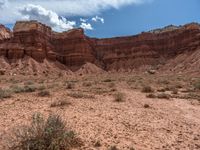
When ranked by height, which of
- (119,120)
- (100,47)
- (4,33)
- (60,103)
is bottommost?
(119,120)

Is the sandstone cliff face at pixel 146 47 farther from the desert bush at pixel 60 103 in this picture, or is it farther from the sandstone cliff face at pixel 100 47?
the desert bush at pixel 60 103

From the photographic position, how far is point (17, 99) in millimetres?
12719

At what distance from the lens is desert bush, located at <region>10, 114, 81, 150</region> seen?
21.6 feet

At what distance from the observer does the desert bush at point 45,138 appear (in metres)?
6.60

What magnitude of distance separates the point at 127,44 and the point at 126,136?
233ft

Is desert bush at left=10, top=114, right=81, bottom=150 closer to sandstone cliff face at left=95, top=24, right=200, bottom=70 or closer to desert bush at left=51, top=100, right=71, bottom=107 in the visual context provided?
desert bush at left=51, top=100, right=71, bottom=107

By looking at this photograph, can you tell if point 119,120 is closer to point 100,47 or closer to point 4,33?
point 4,33

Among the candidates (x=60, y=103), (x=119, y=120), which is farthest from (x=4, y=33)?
(x=119, y=120)

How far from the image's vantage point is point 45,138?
6.77m

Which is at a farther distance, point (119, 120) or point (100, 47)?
point (100, 47)

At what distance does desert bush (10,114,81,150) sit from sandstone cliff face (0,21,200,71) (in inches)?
2292

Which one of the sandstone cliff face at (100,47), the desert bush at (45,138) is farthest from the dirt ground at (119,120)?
the sandstone cliff face at (100,47)

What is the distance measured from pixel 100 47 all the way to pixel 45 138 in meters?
74.8

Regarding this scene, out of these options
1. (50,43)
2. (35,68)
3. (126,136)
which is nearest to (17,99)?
(126,136)
